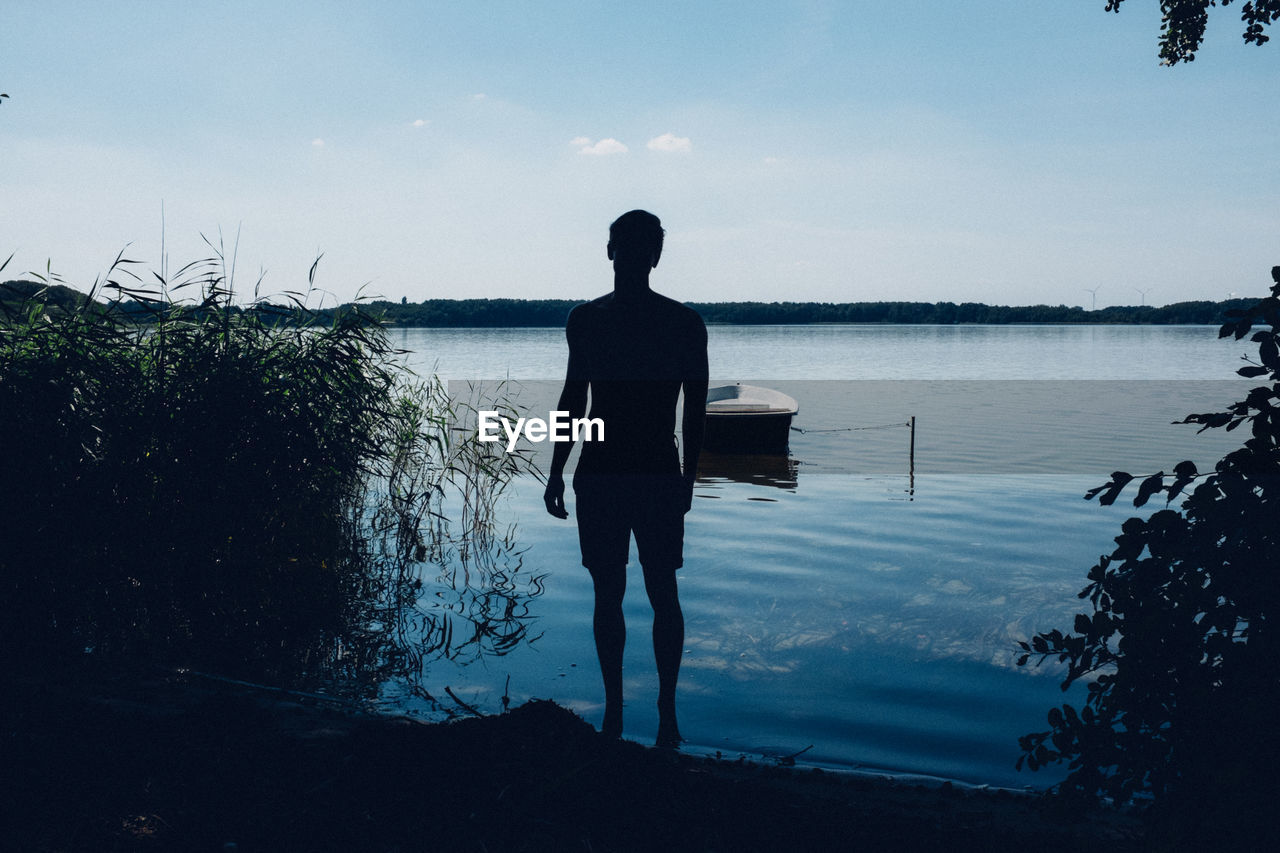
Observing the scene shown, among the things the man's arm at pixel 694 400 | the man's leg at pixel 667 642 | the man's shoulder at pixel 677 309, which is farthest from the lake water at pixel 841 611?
the man's shoulder at pixel 677 309

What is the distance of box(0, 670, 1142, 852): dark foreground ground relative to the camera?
10.9ft

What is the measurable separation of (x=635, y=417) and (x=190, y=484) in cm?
391

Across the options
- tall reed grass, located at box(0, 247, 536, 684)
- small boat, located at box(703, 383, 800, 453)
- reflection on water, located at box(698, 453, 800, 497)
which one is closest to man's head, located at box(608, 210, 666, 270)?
tall reed grass, located at box(0, 247, 536, 684)

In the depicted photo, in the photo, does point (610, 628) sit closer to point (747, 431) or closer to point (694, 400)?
point (694, 400)

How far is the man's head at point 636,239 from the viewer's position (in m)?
4.80

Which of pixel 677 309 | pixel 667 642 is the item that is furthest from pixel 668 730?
pixel 677 309

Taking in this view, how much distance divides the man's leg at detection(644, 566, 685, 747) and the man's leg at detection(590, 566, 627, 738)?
17 centimetres

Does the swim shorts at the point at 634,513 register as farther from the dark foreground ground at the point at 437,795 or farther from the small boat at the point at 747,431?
the small boat at the point at 747,431

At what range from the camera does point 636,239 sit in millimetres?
4801

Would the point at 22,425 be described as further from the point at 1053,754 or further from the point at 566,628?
the point at 1053,754

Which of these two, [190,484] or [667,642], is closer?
[667,642]

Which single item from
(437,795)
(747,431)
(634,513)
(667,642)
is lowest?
(437,795)

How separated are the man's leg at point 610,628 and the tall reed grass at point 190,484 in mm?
2511

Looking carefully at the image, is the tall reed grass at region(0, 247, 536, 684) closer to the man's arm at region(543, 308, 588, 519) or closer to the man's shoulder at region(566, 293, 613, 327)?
the man's arm at region(543, 308, 588, 519)
